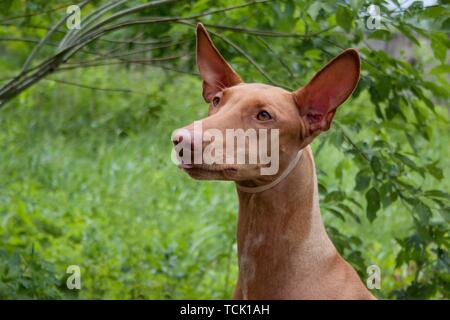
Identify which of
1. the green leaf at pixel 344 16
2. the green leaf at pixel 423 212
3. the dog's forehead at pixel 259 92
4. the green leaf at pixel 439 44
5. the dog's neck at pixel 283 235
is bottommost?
the dog's neck at pixel 283 235

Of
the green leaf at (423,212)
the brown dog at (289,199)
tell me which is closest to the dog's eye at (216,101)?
the brown dog at (289,199)

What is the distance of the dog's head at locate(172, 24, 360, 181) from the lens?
2.50 metres

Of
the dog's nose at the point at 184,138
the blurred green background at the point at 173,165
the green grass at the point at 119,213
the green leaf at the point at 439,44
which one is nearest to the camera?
the dog's nose at the point at 184,138

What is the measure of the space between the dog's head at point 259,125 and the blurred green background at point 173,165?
1.50 feet

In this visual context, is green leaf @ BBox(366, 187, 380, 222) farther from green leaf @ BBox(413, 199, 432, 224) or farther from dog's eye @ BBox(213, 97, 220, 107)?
dog's eye @ BBox(213, 97, 220, 107)

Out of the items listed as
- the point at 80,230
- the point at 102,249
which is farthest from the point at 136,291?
the point at 80,230

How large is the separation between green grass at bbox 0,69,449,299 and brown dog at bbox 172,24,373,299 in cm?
145

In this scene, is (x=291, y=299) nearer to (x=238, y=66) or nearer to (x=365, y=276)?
(x=365, y=276)

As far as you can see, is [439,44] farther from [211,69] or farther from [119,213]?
[119,213]

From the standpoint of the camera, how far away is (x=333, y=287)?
283 centimetres

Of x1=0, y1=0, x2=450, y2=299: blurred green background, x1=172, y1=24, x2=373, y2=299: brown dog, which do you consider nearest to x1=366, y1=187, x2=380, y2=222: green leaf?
x1=0, y1=0, x2=450, y2=299: blurred green background

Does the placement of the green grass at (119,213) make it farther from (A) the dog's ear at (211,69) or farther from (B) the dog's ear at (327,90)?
(B) the dog's ear at (327,90)

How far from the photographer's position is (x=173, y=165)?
620cm

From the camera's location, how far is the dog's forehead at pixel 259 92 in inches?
105
